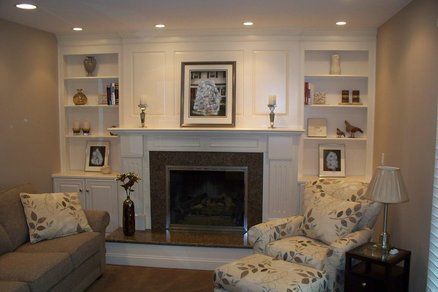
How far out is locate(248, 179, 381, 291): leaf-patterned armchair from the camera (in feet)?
10.4

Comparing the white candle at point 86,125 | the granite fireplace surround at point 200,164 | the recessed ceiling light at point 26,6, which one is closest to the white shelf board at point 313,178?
the granite fireplace surround at point 200,164

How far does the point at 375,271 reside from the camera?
309cm

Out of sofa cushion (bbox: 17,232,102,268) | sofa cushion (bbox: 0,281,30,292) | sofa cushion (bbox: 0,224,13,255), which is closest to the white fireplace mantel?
sofa cushion (bbox: 17,232,102,268)

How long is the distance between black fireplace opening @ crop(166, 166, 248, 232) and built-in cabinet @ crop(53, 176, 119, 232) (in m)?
0.67

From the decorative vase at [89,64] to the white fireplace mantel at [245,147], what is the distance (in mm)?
905

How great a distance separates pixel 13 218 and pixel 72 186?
1.40 m

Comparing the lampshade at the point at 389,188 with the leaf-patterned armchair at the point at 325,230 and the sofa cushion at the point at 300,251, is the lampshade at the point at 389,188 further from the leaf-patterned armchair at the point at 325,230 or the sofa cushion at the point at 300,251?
the sofa cushion at the point at 300,251

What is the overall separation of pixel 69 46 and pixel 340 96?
10.8ft

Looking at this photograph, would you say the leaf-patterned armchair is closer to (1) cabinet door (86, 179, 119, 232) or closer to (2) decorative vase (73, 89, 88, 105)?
(1) cabinet door (86, 179, 119, 232)

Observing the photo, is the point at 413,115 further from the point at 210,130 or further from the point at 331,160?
the point at 210,130

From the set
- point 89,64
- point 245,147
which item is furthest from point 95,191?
point 245,147

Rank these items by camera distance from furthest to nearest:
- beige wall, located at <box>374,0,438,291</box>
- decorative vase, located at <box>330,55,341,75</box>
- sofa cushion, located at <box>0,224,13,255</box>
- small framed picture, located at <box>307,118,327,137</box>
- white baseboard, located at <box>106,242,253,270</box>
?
small framed picture, located at <box>307,118,327,137</box>, decorative vase, located at <box>330,55,341,75</box>, white baseboard, located at <box>106,242,253,270</box>, sofa cushion, located at <box>0,224,13,255</box>, beige wall, located at <box>374,0,438,291</box>

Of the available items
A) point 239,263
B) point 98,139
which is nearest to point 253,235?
point 239,263

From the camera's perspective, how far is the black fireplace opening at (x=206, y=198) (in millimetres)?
4699
